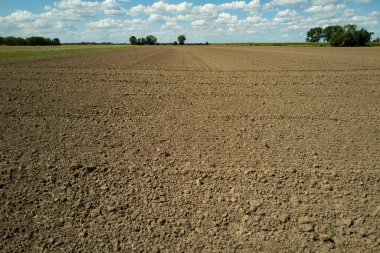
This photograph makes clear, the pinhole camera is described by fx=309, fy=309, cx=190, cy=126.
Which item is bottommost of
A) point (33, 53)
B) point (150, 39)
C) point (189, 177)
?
point (189, 177)

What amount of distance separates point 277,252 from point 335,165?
2616 millimetres

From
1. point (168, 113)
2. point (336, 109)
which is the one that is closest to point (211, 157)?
point (168, 113)

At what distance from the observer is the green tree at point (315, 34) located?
139 metres

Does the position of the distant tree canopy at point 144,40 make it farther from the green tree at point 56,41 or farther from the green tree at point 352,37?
the green tree at point 352,37

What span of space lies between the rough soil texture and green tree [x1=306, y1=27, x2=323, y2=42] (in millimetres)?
145479

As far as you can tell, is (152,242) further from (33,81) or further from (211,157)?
(33,81)

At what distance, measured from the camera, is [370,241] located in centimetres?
356

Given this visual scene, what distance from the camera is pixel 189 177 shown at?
503 cm

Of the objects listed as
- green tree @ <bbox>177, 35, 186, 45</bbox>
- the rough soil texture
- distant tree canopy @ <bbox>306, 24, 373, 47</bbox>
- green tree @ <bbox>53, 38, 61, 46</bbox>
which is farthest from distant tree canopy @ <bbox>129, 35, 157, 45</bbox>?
the rough soil texture

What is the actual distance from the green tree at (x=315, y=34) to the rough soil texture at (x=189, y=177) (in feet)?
477

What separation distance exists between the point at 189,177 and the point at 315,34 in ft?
503

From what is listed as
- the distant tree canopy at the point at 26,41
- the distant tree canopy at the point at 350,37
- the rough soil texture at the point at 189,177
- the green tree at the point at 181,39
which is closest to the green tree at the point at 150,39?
the green tree at the point at 181,39

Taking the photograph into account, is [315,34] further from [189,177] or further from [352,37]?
[189,177]

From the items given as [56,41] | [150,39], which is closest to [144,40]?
[150,39]
